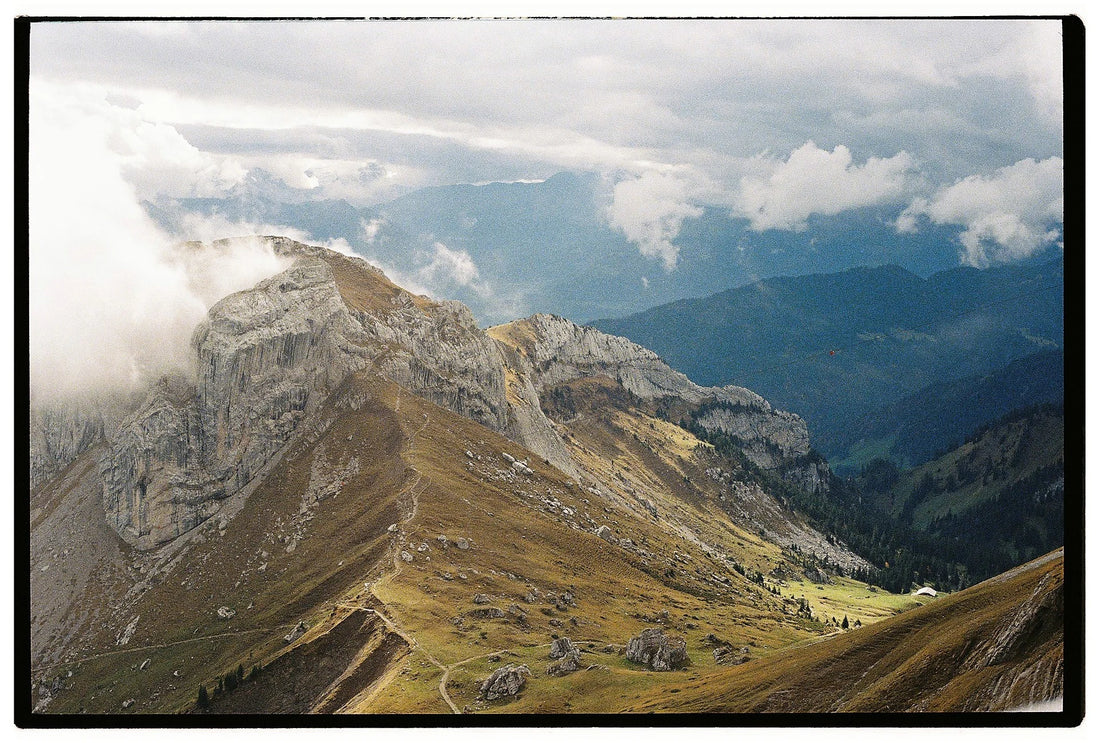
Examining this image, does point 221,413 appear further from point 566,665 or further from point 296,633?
point 566,665

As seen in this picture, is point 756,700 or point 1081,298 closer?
point 1081,298

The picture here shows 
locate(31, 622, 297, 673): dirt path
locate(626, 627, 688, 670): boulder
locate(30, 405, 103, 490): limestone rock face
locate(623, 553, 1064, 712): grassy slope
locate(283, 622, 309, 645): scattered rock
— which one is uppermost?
locate(623, 553, 1064, 712): grassy slope

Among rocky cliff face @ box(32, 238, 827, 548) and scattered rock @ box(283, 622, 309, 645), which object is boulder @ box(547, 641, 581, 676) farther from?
rocky cliff face @ box(32, 238, 827, 548)

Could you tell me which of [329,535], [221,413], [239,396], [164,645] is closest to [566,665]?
[329,535]

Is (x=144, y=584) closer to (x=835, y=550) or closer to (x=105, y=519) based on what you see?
(x=105, y=519)

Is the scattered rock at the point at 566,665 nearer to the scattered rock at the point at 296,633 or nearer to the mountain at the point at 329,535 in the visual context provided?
the mountain at the point at 329,535

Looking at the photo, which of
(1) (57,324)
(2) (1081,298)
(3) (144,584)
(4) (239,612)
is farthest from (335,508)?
(2) (1081,298)

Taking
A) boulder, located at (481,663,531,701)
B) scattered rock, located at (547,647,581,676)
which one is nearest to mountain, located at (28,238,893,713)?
boulder, located at (481,663,531,701)
